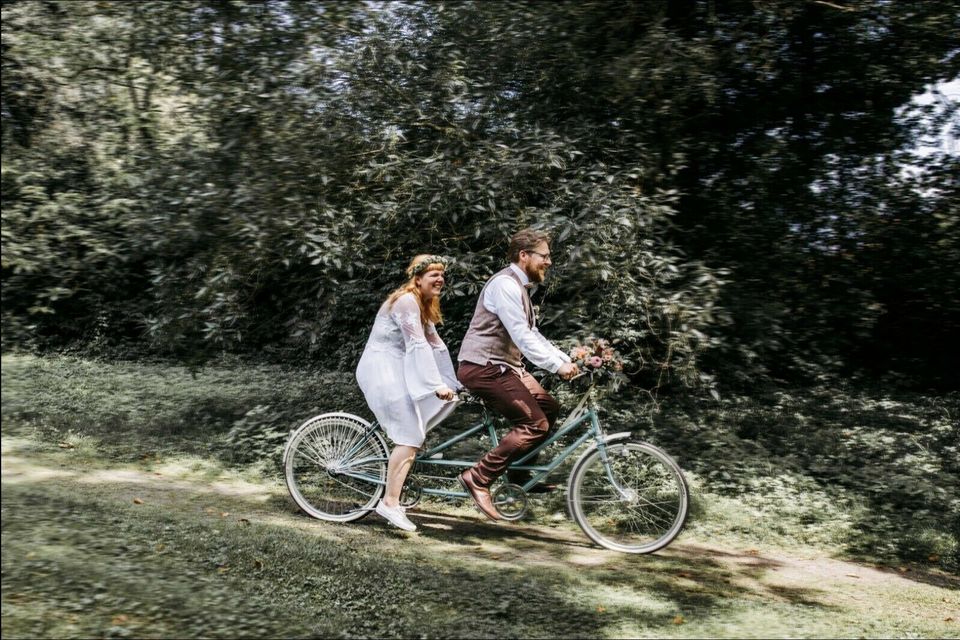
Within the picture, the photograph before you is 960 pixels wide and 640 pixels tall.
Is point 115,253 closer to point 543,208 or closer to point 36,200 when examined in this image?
point 36,200

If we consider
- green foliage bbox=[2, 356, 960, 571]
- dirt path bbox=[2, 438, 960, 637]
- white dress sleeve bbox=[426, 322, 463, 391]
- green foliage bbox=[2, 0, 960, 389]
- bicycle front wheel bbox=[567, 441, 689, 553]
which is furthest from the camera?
green foliage bbox=[2, 356, 960, 571]

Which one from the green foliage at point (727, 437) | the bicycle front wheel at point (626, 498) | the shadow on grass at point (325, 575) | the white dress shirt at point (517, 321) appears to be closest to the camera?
the shadow on grass at point (325, 575)

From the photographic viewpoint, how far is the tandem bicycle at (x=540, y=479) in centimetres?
586

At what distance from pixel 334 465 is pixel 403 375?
2.78 ft

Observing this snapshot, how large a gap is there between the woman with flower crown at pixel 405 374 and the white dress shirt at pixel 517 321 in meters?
Answer: 0.43

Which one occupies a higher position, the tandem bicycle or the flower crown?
the flower crown

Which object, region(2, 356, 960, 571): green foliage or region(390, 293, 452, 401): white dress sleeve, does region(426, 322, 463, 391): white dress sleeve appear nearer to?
region(390, 293, 452, 401): white dress sleeve

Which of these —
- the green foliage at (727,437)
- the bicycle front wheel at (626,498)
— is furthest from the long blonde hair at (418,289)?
the green foliage at (727,437)

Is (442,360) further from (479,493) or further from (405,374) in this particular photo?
(479,493)

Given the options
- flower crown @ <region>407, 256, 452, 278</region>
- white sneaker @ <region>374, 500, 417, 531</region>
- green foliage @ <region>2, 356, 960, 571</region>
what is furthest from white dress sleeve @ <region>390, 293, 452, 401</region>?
green foliage @ <region>2, 356, 960, 571</region>

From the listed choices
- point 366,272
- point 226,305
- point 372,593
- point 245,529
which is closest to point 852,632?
point 372,593

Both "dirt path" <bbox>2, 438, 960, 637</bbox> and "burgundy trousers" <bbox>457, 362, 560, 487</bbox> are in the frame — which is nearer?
"dirt path" <bbox>2, 438, 960, 637</bbox>

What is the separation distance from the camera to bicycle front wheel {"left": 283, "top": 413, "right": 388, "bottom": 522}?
621 centimetres

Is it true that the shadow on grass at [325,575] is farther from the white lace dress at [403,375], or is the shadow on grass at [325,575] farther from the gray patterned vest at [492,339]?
the gray patterned vest at [492,339]
